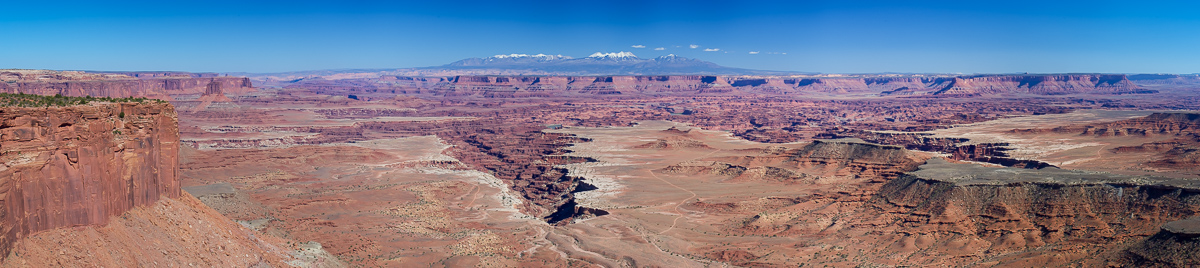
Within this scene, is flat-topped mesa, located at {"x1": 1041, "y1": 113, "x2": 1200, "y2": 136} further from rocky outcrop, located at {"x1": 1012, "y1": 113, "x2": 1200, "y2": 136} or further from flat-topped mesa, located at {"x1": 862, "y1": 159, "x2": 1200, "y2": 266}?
flat-topped mesa, located at {"x1": 862, "y1": 159, "x2": 1200, "y2": 266}

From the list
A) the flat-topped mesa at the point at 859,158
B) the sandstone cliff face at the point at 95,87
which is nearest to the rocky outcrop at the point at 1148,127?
the flat-topped mesa at the point at 859,158

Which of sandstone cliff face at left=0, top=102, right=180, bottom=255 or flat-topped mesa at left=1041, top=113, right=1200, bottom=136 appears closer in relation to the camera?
sandstone cliff face at left=0, top=102, right=180, bottom=255

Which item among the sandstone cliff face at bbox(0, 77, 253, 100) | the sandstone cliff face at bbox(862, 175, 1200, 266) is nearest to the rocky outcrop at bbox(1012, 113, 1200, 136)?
the sandstone cliff face at bbox(862, 175, 1200, 266)

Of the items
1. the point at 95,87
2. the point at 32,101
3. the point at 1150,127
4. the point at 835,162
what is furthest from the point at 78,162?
the point at 95,87

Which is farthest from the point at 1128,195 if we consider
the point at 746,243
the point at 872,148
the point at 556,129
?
the point at 556,129

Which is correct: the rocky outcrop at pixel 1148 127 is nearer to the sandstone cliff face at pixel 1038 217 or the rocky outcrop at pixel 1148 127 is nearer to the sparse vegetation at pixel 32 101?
the sandstone cliff face at pixel 1038 217
